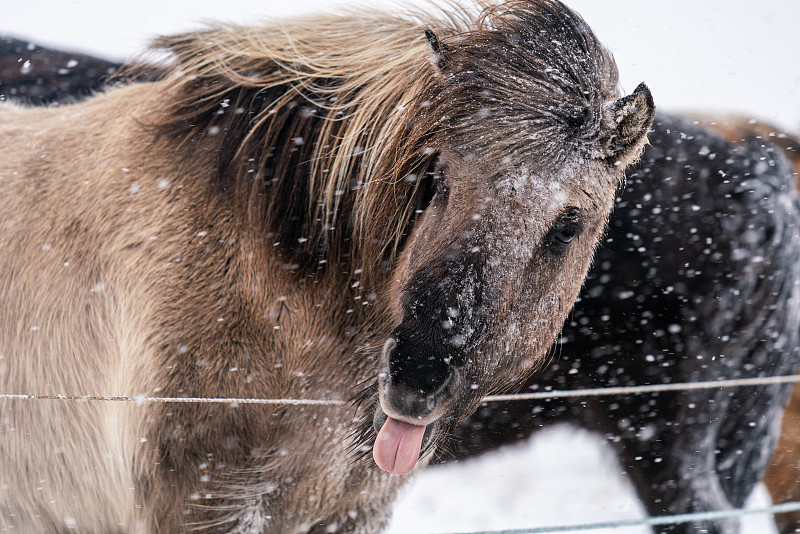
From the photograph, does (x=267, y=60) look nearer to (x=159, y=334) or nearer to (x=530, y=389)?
(x=159, y=334)

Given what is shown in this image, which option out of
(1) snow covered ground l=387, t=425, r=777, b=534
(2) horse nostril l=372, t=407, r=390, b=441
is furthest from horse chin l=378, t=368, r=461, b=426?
(1) snow covered ground l=387, t=425, r=777, b=534

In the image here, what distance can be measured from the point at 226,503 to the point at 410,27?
1.76 m

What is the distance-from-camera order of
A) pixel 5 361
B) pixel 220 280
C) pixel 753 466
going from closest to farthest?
pixel 220 280, pixel 5 361, pixel 753 466

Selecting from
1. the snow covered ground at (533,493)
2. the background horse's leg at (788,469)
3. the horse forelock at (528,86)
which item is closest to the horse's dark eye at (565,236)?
the horse forelock at (528,86)

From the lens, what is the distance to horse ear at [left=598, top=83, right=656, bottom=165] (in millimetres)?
1518

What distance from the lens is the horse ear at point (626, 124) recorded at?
152 centimetres

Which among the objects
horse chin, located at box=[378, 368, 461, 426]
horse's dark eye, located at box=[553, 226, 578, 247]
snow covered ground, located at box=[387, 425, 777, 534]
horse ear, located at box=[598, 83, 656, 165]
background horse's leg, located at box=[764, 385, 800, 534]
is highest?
horse ear, located at box=[598, 83, 656, 165]

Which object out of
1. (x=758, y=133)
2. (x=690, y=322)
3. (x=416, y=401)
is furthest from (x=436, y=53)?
(x=758, y=133)

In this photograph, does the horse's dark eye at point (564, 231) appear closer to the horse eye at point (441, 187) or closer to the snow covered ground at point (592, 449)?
the horse eye at point (441, 187)

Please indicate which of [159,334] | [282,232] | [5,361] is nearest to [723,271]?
[282,232]

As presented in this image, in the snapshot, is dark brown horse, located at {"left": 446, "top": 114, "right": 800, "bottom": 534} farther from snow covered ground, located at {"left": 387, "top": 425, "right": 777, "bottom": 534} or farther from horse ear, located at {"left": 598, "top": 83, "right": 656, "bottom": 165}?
horse ear, located at {"left": 598, "top": 83, "right": 656, "bottom": 165}

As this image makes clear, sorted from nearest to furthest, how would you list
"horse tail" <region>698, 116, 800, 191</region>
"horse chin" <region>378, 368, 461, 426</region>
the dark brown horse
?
"horse chin" <region>378, 368, 461, 426</region>
the dark brown horse
"horse tail" <region>698, 116, 800, 191</region>

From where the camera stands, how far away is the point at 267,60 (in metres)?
2.06

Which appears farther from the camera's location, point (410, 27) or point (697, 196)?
point (697, 196)
